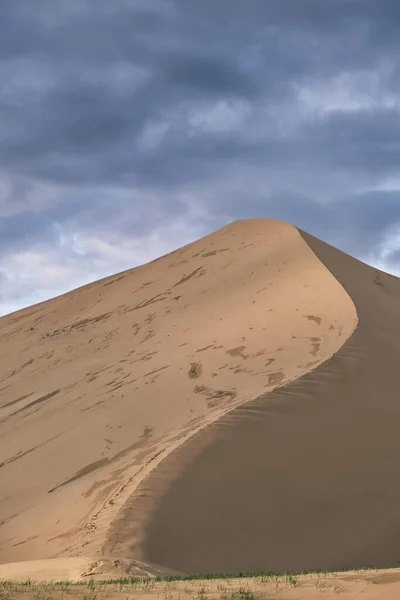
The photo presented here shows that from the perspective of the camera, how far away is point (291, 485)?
36.5 ft

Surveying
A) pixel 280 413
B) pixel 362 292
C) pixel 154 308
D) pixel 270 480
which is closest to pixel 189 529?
pixel 270 480

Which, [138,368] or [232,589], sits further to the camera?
[138,368]

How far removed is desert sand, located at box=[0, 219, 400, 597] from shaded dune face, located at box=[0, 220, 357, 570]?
62 mm

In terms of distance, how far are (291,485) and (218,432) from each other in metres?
1.55

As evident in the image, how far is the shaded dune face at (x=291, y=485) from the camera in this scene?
962 centimetres

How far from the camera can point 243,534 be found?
9.87m

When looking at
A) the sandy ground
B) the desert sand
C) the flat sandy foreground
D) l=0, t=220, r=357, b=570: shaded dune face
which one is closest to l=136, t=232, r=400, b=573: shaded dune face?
the desert sand

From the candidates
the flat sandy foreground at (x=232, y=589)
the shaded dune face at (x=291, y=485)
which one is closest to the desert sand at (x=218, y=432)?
the shaded dune face at (x=291, y=485)

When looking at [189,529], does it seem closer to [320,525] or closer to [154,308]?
[320,525]

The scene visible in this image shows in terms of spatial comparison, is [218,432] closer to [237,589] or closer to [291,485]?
[291,485]

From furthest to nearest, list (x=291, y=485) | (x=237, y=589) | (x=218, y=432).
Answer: (x=218, y=432), (x=291, y=485), (x=237, y=589)

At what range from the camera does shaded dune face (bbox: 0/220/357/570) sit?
37.3 ft

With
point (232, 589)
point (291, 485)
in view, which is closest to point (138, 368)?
point (291, 485)

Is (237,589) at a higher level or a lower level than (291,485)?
higher
